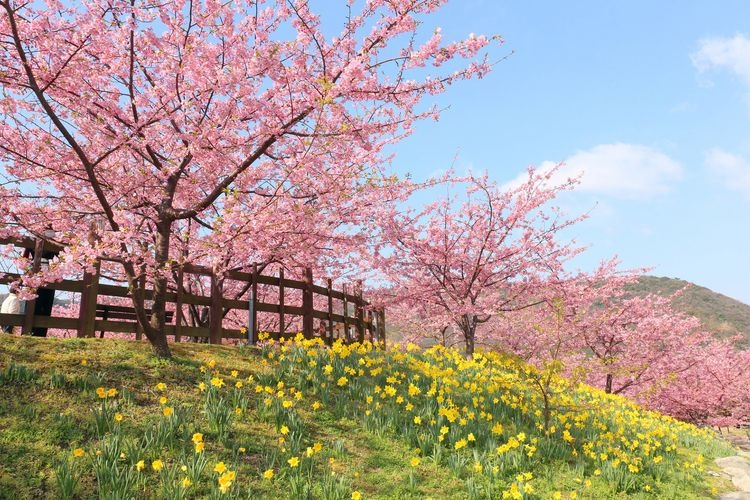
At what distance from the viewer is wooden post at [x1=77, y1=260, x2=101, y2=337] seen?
30.5 ft

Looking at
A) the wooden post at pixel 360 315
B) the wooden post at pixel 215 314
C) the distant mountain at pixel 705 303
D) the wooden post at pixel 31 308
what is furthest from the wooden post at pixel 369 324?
the distant mountain at pixel 705 303

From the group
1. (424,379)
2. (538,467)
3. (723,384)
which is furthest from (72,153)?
(723,384)

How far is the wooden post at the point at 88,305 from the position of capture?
9.28 m

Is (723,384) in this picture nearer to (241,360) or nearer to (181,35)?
(241,360)

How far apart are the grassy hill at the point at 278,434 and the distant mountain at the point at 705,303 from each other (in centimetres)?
7670

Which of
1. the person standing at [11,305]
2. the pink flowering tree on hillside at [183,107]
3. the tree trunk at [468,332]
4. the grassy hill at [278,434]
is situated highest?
the pink flowering tree on hillside at [183,107]

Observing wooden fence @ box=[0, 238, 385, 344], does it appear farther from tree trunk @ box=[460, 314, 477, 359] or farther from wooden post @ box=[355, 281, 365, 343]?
tree trunk @ box=[460, 314, 477, 359]

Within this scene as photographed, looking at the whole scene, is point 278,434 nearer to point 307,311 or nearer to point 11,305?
point 11,305

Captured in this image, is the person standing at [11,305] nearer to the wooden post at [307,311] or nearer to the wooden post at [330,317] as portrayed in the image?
the wooden post at [307,311]

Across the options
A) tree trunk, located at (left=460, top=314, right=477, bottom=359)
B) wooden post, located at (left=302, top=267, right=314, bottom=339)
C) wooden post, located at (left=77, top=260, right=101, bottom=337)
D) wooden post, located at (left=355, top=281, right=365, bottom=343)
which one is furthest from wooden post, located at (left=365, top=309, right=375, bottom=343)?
wooden post, located at (left=77, top=260, right=101, bottom=337)

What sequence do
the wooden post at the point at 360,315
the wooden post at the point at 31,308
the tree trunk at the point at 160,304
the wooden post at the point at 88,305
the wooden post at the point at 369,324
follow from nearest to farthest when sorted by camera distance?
the tree trunk at the point at 160,304 → the wooden post at the point at 31,308 → the wooden post at the point at 88,305 → the wooden post at the point at 360,315 → the wooden post at the point at 369,324

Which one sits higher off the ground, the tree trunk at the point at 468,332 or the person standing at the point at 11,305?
the person standing at the point at 11,305

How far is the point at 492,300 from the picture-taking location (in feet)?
53.0

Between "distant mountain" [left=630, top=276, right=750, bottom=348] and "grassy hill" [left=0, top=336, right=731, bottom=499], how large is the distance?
7670 cm
